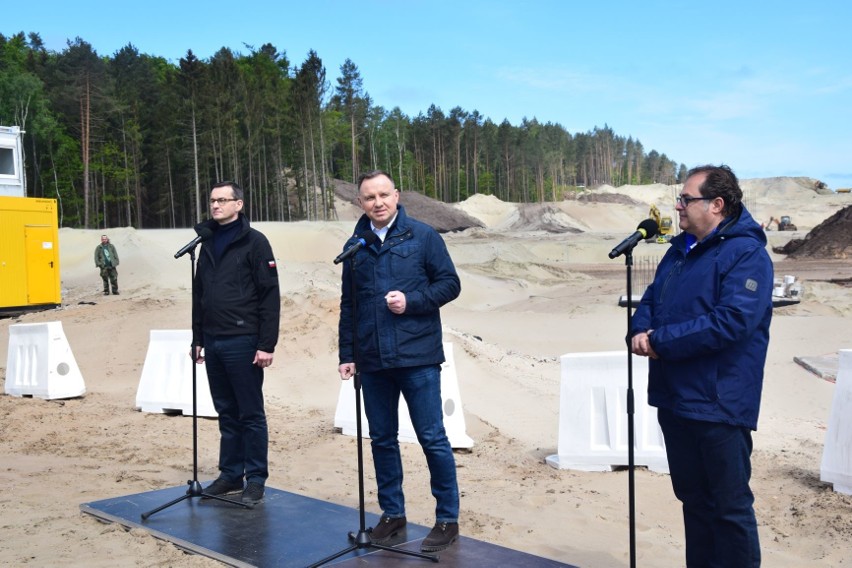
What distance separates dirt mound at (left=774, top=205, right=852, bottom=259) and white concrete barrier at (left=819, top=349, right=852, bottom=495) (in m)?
38.2

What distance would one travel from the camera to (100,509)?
593 cm

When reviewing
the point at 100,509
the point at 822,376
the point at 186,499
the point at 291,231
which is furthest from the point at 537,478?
the point at 291,231

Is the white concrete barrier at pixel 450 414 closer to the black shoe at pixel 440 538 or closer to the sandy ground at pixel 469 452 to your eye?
the sandy ground at pixel 469 452

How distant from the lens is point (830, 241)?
4166cm

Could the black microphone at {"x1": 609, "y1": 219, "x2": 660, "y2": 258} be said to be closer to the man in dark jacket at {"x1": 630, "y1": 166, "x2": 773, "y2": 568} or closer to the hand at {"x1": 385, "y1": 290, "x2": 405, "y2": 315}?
the man in dark jacket at {"x1": 630, "y1": 166, "x2": 773, "y2": 568}

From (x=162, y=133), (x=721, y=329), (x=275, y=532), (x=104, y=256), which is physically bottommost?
(x=275, y=532)

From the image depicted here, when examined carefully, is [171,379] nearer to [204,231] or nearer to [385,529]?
[204,231]

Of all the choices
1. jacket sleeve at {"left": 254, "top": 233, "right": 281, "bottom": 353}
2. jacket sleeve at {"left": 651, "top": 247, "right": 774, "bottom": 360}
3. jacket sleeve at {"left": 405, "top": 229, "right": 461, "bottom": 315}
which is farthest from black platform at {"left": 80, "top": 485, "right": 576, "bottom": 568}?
jacket sleeve at {"left": 651, "top": 247, "right": 774, "bottom": 360}

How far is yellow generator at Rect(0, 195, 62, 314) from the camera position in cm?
2244

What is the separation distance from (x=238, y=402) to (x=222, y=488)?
0.77 metres

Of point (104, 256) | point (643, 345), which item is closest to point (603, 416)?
point (643, 345)

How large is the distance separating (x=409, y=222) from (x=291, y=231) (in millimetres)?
38394

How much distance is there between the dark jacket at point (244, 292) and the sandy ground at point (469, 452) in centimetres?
143

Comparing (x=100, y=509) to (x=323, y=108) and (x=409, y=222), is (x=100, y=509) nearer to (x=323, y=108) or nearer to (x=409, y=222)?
(x=409, y=222)
